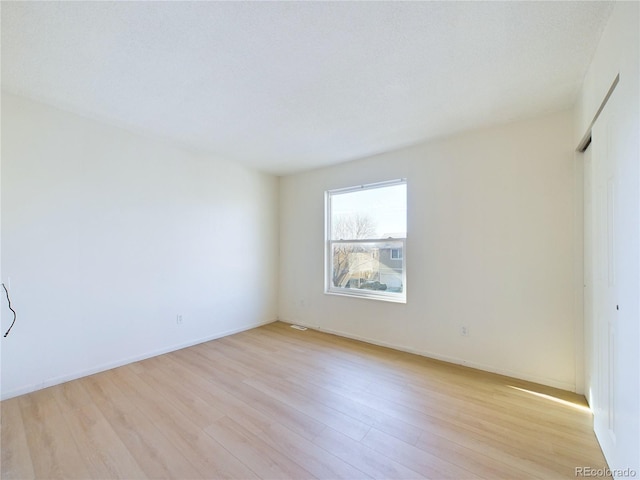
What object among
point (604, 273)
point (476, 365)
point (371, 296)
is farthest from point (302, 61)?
point (476, 365)

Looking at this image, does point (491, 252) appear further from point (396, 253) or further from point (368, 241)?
point (368, 241)

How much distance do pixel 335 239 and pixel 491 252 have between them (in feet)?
6.70

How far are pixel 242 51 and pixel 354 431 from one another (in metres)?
2.62

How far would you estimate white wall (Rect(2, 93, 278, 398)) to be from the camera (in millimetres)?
2271

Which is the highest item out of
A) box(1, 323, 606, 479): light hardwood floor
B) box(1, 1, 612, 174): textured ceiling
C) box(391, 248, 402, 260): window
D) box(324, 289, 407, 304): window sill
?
box(1, 1, 612, 174): textured ceiling

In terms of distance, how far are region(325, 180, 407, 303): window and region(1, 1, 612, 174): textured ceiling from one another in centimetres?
103

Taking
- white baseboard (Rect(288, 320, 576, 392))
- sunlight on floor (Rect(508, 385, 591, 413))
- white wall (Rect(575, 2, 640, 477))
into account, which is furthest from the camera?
white baseboard (Rect(288, 320, 576, 392))

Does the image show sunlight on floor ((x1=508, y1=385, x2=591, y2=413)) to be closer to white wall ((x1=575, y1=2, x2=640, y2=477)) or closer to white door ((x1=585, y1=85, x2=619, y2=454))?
white door ((x1=585, y1=85, x2=619, y2=454))

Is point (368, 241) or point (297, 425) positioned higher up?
point (368, 241)

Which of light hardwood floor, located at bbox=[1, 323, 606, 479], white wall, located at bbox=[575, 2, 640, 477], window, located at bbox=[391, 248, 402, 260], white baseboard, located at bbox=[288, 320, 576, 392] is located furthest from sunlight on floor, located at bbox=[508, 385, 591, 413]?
window, located at bbox=[391, 248, 402, 260]

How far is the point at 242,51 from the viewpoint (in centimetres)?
171

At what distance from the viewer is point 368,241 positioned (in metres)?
3.71

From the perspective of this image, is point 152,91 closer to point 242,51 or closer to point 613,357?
point 242,51

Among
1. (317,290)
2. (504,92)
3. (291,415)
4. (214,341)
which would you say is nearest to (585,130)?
(504,92)
